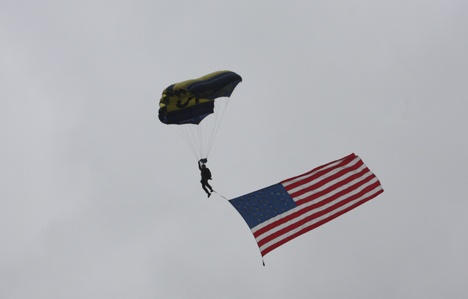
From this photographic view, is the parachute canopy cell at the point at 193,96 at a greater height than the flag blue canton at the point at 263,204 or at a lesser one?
greater

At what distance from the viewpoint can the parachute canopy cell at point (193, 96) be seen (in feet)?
93.1

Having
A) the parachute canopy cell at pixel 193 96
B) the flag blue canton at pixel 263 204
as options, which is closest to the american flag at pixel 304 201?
the flag blue canton at pixel 263 204

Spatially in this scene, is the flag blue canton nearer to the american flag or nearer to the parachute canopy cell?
the american flag

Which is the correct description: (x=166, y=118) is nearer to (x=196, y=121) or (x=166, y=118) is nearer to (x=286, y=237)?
(x=196, y=121)

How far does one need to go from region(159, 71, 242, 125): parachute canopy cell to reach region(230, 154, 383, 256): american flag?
5047 mm

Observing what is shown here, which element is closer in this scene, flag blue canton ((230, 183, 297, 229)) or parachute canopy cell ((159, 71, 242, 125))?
flag blue canton ((230, 183, 297, 229))

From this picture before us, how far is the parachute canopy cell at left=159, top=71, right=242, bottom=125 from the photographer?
28391mm

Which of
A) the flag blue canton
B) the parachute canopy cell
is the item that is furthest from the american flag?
the parachute canopy cell

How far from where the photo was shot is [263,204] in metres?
25.3

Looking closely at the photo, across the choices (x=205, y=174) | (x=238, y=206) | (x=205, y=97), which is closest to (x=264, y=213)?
(x=238, y=206)

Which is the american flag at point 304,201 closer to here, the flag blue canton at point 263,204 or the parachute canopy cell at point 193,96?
the flag blue canton at point 263,204

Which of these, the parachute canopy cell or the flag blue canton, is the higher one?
the parachute canopy cell

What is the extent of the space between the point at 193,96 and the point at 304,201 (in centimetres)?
619

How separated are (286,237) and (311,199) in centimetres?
186
